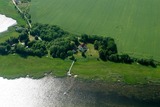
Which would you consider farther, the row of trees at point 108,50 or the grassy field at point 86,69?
the row of trees at point 108,50

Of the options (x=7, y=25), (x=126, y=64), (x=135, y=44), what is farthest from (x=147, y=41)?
(x=7, y=25)

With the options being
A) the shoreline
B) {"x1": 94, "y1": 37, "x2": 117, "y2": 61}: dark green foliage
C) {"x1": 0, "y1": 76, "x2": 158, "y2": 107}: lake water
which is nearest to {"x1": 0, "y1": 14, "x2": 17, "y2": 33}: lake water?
{"x1": 0, "y1": 76, "x2": 158, "y2": 107}: lake water

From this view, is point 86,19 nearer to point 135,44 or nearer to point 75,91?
point 135,44

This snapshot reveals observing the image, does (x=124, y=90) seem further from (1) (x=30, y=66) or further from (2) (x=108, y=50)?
(1) (x=30, y=66)

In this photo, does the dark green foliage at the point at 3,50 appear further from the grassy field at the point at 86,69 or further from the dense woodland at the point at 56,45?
the grassy field at the point at 86,69

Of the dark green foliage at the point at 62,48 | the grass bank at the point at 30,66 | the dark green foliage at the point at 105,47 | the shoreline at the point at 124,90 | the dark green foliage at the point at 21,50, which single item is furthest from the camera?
the dark green foliage at the point at 21,50

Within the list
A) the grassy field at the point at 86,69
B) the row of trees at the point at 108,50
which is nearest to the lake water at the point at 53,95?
the grassy field at the point at 86,69

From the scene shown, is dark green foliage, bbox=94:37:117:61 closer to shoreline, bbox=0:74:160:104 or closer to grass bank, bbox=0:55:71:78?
grass bank, bbox=0:55:71:78
